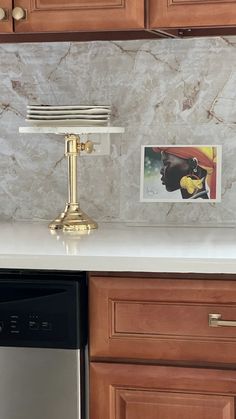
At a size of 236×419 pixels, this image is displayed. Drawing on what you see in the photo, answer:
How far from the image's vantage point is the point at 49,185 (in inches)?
94.0

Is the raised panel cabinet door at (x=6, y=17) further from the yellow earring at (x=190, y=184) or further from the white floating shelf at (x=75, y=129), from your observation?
the yellow earring at (x=190, y=184)

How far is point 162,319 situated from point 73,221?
52cm

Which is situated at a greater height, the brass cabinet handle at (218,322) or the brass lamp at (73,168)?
the brass lamp at (73,168)

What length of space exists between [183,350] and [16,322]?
381mm

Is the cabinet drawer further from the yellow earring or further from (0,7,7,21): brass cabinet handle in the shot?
(0,7,7,21): brass cabinet handle

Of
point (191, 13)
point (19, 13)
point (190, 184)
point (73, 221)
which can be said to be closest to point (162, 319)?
point (73, 221)

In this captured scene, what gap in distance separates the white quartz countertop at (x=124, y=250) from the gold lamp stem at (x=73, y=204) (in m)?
0.04

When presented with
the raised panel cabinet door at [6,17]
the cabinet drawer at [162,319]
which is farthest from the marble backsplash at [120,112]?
the cabinet drawer at [162,319]

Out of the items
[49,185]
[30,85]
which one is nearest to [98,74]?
[30,85]

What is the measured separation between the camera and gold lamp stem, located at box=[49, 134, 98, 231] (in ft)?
7.09

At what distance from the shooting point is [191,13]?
193 centimetres

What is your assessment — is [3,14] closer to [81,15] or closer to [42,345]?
[81,15]

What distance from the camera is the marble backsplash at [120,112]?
7.43 ft

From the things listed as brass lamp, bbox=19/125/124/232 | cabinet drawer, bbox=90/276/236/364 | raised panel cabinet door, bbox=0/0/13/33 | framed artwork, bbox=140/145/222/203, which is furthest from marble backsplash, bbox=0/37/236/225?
cabinet drawer, bbox=90/276/236/364
